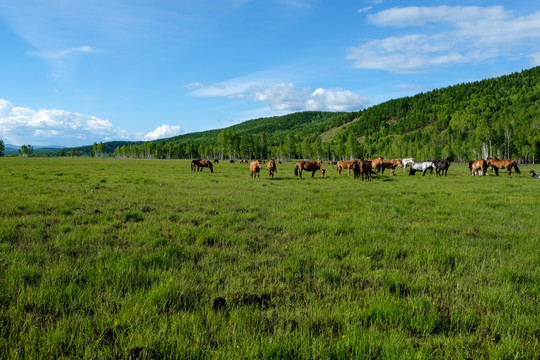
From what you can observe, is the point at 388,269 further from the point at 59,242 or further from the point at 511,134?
the point at 511,134

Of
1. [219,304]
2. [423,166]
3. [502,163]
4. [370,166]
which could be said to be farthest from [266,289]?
[502,163]

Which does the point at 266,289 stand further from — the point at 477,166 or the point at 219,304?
the point at 477,166

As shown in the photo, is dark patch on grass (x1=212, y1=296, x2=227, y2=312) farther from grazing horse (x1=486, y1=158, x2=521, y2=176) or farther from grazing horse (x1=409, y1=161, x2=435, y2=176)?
grazing horse (x1=486, y1=158, x2=521, y2=176)

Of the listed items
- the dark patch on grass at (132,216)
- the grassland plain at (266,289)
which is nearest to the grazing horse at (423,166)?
the grassland plain at (266,289)

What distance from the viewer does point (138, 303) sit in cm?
368

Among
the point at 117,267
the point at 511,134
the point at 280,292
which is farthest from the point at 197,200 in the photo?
the point at 511,134

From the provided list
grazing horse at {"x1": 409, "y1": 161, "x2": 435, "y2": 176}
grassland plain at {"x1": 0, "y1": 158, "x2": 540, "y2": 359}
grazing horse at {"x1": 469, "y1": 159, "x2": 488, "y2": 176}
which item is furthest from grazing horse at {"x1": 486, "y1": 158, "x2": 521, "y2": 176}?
grassland plain at {"x1": 0, "y1": 158, "x2": 540, "y2": 359}

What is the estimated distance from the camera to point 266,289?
14.1 ft

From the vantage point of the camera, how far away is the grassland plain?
2.98 m

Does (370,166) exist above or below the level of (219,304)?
above

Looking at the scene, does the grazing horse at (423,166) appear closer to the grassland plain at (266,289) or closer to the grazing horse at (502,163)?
the grazing horse at (502,163)

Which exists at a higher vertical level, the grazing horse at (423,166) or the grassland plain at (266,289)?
the grazing horse at (423,166)

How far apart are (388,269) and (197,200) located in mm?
9674

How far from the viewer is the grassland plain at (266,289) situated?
9.78ft
